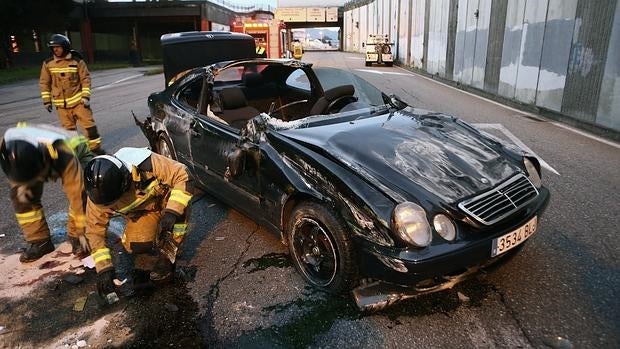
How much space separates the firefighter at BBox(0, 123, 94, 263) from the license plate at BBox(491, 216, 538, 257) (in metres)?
2.95

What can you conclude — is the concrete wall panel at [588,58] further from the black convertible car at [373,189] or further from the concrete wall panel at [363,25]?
the concrete wall panel at [363,25]

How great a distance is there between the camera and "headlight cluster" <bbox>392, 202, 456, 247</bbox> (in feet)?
8.22

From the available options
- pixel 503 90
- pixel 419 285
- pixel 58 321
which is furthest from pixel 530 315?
pixel 503 90

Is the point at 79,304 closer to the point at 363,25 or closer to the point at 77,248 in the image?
the point at 77,248

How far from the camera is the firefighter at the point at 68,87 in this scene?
21.0ft

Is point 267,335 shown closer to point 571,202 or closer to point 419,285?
point 419,285

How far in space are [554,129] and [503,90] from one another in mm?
4148

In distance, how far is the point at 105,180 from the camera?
2.83 meters

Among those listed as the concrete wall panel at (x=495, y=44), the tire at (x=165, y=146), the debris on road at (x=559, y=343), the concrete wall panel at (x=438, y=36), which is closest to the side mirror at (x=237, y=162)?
the tire at (x=165, y=146)

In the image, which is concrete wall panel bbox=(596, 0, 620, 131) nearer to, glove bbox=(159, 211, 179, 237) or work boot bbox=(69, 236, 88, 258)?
glove bbox=(159, 211, 179, 237)

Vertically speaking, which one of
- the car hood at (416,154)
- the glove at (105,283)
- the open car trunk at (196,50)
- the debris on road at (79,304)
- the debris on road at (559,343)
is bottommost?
the debris on road at (79,304)

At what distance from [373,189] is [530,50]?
1000 centimetres

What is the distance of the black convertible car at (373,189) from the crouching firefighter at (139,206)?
1.64ft

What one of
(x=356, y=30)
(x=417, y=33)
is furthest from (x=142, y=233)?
(x=356, y=30)
